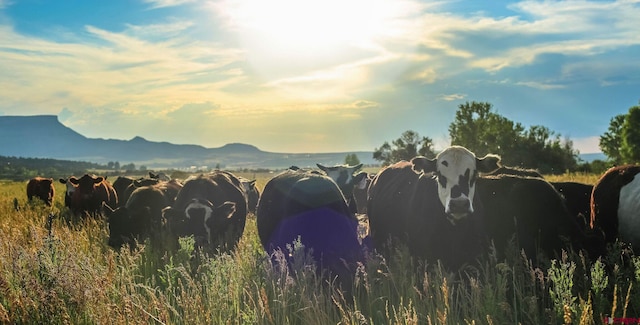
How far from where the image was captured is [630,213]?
341 inches

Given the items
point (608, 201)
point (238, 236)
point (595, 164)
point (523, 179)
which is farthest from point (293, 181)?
point (595, 164)

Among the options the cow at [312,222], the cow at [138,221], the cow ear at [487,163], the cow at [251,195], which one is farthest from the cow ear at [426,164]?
the cow at [251,195]

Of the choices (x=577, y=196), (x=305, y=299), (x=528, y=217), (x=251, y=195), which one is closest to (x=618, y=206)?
(x=577, y=196)

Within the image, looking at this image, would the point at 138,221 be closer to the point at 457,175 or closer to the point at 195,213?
the point at 195,213

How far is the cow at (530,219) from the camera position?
6910mm

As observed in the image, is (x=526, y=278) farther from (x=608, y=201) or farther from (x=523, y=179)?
(x=608, y=201)

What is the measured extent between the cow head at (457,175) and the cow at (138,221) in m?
5.88

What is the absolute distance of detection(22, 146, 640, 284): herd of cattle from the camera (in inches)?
280

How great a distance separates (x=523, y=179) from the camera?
8.14m

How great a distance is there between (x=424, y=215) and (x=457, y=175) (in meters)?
0.97

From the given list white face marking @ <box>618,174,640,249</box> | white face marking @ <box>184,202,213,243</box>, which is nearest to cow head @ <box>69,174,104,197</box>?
white face marking @ <box>184,202,213,243</box>

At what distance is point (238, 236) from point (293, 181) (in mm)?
2374

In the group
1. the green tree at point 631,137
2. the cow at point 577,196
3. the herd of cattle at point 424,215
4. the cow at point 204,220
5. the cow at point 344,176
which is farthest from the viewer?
the green tree at point 631,137

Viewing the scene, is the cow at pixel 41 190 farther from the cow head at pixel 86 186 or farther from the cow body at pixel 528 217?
the cow body at pixel 528 217
